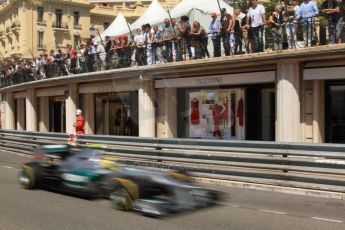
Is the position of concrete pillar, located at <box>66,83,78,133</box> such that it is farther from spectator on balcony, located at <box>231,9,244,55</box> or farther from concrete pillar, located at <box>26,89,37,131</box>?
spectator on balcony, located at <box>231,9,244,55</box>

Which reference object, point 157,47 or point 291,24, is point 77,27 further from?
point 291,24

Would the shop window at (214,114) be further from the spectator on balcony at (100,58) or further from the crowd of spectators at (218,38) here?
the spectator on balcony at (100,58)

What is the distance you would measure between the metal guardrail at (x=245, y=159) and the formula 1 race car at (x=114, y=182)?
0.75m

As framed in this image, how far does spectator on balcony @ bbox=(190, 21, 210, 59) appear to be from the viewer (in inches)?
684

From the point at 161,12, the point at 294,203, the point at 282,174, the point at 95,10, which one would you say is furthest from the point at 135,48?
the point at 95,10

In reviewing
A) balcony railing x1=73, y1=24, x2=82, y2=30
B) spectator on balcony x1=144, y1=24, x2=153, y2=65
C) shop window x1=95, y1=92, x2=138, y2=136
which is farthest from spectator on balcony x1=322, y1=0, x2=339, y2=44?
balcony railing x1=73, y1=24, x2=82, y2=30

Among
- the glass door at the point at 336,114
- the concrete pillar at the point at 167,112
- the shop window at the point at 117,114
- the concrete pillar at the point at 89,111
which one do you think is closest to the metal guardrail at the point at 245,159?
the glass door at the point at 336,114

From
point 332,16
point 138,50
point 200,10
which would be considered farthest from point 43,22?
point 332,16

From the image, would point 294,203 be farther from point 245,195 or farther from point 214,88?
point 214,88

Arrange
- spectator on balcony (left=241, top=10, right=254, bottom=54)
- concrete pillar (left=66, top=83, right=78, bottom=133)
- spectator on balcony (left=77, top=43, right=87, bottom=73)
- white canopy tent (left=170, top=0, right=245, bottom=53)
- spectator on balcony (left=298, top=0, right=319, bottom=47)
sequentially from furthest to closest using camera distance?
1. concrete pillar (left=66, top=83, right=78, bottom=133)
2. spectator on balcony (left=77, top=43, right=87, bottom=73)
3. white canopy tent (left=170, top=0, right=245, bottom=53)
4. spectator on balcony (left=241, top=10, right=254, bottom=54)
5. spectator on balcony (left=298, top=0, right=319, bottom=47)

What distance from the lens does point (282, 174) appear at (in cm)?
1105

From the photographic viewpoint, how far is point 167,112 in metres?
20.5

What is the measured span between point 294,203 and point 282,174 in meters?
1.34

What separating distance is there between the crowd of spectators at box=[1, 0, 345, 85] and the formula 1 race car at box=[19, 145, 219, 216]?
7.39 meters
